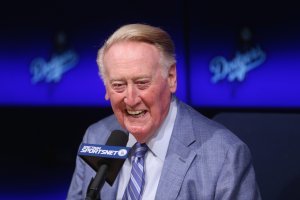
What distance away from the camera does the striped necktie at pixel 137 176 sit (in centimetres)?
137

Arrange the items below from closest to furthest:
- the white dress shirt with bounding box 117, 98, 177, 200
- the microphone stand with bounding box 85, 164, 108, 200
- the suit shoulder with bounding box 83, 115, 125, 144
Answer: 1. the microphone stand with bounding box 85, 164, 108, 200
2. the white dress shirt with bounding box 117, 98, 177, 200
3. the suit shoulder with bounding box 83, 115, 125, 144

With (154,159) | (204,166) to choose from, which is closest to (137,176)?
(154,159)

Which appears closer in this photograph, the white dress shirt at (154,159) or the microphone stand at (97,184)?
the microphone stand at (97,184)

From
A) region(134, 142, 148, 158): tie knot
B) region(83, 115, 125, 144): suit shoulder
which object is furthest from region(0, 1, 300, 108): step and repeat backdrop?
region(134, 142, 148, 158): tie knot

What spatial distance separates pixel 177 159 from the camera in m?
1.37

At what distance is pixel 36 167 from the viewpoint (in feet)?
11.2

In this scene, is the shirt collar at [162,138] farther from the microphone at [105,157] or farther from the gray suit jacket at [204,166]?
the microphone at [105,157]

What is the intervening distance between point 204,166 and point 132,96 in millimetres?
269

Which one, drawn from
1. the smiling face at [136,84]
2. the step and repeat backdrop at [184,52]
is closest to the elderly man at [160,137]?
the smiling face at [136,84]

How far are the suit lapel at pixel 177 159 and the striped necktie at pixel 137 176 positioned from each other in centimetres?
5

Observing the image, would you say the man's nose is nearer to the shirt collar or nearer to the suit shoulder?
the shirt collar

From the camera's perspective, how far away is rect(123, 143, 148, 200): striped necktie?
1367mm

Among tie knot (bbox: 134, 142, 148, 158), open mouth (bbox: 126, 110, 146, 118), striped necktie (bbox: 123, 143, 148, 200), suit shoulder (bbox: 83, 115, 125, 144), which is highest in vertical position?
open mouth (bbox: 126, 110, 146, 118)

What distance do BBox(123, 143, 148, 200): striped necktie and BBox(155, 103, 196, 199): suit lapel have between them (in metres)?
0.05
